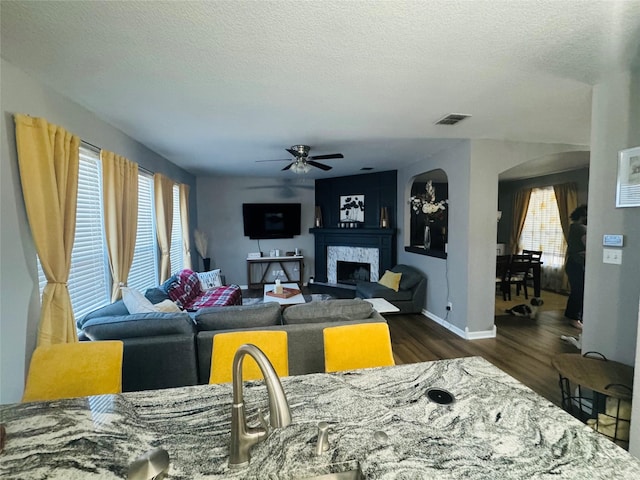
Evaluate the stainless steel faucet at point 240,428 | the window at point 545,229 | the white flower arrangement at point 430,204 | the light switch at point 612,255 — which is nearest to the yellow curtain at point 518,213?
the window at point 545,229

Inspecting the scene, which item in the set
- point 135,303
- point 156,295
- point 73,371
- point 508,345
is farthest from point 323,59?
point 508,345

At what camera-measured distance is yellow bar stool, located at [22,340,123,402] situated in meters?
1.26

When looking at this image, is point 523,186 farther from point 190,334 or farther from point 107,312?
point 107,312

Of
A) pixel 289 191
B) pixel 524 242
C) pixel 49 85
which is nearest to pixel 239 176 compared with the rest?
pixel 289 191

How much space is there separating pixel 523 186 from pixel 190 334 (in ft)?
24.0

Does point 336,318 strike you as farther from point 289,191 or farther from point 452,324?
point 289,191

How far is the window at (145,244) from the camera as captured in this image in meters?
3.38

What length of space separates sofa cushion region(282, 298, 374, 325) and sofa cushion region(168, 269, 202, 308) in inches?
75.5

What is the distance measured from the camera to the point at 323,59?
1.64 m

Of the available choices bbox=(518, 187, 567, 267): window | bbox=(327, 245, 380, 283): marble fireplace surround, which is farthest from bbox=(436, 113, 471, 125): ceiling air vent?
bbox=(518, 187, 567, 267): window

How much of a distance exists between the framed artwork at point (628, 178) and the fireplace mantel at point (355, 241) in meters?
3.47

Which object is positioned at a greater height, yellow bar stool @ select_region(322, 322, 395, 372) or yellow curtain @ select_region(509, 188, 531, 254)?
yellow curtain @ select_region(509, 188, 531, 254)

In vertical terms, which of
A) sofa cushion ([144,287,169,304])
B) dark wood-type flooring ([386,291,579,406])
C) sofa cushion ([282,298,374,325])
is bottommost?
dark wood-type flooring ([386,291,579,406])

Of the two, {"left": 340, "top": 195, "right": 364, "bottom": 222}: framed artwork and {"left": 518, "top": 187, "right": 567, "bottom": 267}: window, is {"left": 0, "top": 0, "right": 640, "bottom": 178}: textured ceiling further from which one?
{"left": 518, "top": 187, "right": 567, "bottom": 267}: window
